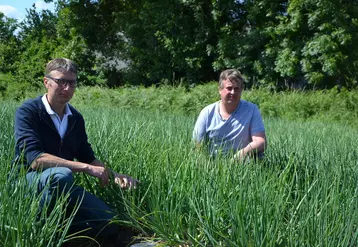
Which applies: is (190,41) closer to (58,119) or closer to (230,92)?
(230,92)

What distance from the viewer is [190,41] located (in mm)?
15930

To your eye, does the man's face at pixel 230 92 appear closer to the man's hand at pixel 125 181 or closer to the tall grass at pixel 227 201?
the tall grass at pixel 227 201

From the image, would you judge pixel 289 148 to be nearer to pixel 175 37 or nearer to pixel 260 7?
pixel 260 7

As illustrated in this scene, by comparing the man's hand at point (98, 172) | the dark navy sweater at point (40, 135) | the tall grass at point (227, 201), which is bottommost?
the tall grass at point (227, 201)

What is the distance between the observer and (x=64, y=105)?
10.5ft

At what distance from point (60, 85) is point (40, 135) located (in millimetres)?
292

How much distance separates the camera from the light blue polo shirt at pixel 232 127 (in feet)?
13.3

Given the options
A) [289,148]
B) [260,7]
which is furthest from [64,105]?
[260,7]

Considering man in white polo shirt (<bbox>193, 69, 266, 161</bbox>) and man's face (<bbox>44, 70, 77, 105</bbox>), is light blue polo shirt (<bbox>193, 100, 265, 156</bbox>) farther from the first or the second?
man's face (<bbox>44, 70, 77, 105</bbox>)

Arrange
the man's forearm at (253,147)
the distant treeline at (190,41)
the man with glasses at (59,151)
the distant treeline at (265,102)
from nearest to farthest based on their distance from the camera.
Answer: the man with glasses at (59,151), the man's forearm at (253,147), the distant treeline at (265,102), the distant treeline at (190,41)

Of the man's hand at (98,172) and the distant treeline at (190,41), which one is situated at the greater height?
the distant treeline at (190,41)

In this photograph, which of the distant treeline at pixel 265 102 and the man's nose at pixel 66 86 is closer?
the man's nose at pixel 66 86

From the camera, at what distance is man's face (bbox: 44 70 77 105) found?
3.05 m

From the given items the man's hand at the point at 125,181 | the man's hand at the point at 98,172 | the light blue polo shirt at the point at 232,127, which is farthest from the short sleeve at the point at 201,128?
the man's hand at the point at 98,172
